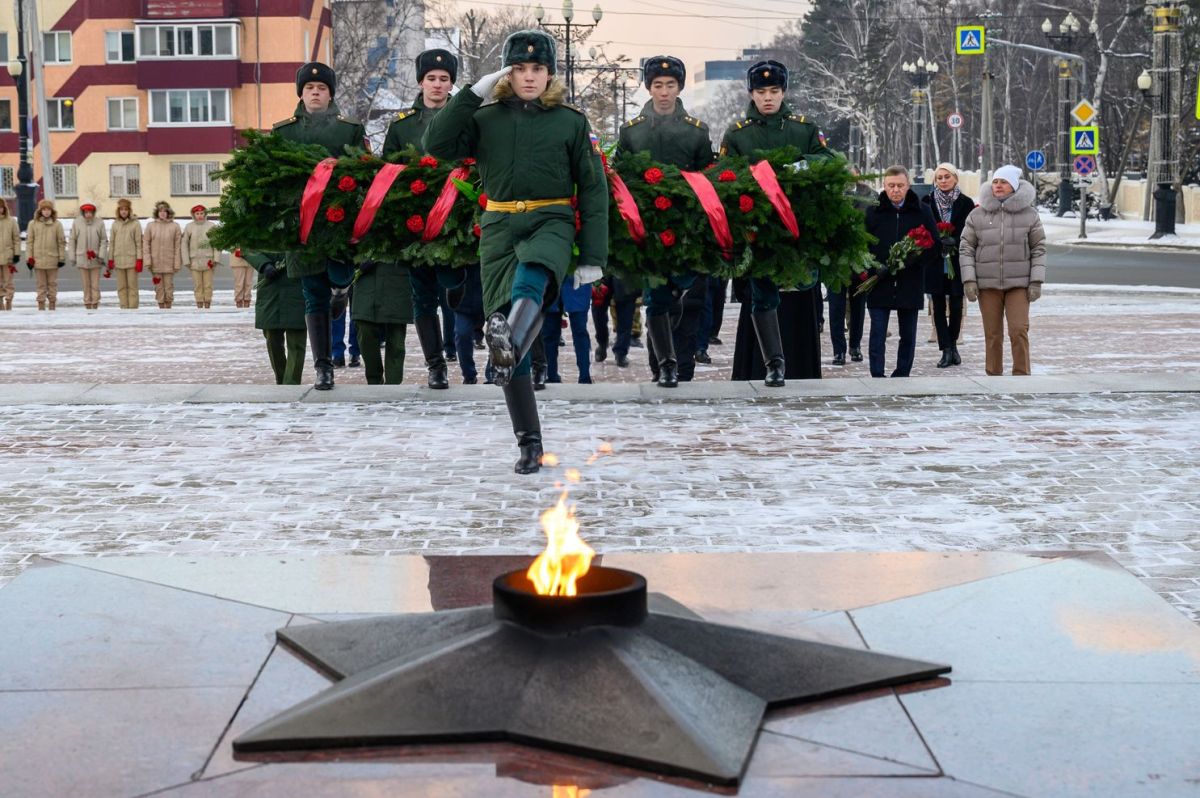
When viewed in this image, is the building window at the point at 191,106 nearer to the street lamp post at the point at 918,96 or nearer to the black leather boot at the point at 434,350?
the street lamp post at the point at 918,96

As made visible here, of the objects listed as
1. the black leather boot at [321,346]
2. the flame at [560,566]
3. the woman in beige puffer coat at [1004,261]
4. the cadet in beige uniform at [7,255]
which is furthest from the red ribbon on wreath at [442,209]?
the cadet in beige uniform at [7,255]

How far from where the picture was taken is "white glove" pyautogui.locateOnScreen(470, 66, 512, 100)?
807 centimetres

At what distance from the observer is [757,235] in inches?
418

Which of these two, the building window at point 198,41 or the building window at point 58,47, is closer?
the building window at point 198,41

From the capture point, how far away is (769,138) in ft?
37.3

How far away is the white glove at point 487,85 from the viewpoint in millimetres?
8070

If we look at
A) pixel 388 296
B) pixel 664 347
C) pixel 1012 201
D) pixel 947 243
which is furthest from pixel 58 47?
pixel 664 347

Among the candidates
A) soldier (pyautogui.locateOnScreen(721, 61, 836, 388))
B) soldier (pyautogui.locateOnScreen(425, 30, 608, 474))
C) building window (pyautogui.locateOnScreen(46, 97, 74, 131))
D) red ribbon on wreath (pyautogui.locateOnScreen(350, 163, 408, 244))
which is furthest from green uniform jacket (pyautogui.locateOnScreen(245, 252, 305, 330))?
building window (pyautogui.locateOnScreen(46, 97, 74, 131))

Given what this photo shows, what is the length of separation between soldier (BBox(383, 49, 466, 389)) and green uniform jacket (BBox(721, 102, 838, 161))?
184 centimetres

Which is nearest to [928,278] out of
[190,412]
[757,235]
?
[757,235]

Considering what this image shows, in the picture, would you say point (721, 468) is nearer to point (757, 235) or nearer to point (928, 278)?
point (757, 235)

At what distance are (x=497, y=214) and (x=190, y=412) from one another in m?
3.03

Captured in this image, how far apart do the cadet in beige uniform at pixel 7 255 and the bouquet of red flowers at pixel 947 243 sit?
1476 centimetres

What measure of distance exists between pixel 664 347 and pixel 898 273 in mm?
3938
